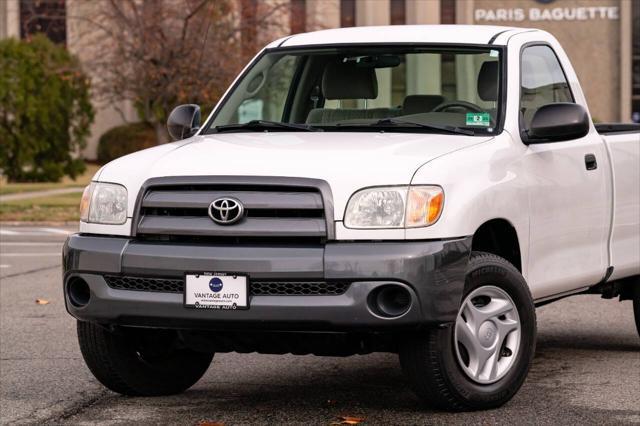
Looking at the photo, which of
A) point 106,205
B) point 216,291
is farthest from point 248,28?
point 216,291

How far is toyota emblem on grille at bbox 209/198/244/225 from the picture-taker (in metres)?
6.38

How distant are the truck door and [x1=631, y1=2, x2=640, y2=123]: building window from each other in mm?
49657

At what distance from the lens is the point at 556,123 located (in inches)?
291

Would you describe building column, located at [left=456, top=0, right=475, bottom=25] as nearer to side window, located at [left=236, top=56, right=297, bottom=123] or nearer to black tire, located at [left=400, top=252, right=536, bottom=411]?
side window, located at [left=236, top=56, right=297, bottom=123]

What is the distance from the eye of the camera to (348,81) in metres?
8.26

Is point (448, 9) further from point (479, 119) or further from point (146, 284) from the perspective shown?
point (146, 284)

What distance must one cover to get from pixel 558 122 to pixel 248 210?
6.12 feet

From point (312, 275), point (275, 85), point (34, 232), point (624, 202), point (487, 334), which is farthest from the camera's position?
point (34, 232)

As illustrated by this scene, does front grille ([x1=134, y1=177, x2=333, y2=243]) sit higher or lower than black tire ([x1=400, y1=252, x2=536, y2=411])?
higher

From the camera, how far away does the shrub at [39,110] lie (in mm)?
35031

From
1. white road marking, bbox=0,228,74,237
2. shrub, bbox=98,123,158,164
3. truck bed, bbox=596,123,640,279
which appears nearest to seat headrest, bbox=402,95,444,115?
truck bed, bbox=596,123,640,279

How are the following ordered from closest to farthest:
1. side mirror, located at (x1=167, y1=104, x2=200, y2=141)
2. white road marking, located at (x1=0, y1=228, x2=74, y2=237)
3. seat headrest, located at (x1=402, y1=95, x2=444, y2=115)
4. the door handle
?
seat headrest, located at (x1=402, y1=95, x2=444, y2=115) < the door handle < side mirror, located at (x1=167, y1=104, x2=200, y2=141) < white road marking, located at (x1=0, y1=228, x2=74, y2=237)

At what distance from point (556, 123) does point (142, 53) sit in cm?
2414

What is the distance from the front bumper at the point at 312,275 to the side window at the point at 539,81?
5.21 ft
